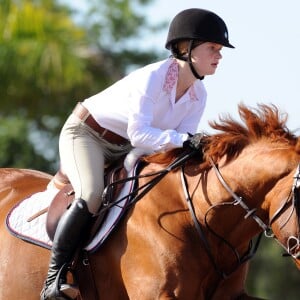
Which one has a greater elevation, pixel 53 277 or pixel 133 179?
pixel 133 179

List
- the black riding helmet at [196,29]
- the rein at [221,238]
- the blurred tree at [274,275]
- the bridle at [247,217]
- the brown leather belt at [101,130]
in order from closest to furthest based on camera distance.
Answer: the bridle at [247,217] < the rein at [221,238] < the black riding helmet at [196,29] < the brown leather belt at [101,130] < the blurred tree at [274,275]

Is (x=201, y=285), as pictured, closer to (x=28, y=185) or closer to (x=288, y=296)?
(x=28, y=185)

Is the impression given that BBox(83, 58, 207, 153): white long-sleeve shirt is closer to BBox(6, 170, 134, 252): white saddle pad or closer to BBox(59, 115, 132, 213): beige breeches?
BBox(59, 115, 132, 213): beige breeches

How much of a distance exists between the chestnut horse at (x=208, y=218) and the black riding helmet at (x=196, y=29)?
60cm

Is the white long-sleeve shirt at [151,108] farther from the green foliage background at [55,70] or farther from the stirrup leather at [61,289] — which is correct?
the green foliage background at [55,70]

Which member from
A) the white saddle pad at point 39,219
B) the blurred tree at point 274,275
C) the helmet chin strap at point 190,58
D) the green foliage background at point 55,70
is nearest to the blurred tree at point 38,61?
the green foliage background at point 55,70

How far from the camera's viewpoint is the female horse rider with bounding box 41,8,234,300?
Answer: 25.0 ft

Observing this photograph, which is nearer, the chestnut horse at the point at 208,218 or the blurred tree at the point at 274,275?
the chestnut horse at the point at 208,218

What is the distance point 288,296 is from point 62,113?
10.2 m

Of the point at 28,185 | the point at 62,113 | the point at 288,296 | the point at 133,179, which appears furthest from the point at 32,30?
the point at 288,296

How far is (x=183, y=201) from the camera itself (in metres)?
7.65

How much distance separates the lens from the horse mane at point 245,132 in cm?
743

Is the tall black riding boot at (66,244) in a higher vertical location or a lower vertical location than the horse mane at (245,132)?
lower

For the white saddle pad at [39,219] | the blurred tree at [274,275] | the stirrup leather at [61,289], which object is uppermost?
the white saddle pad at [39,219]
